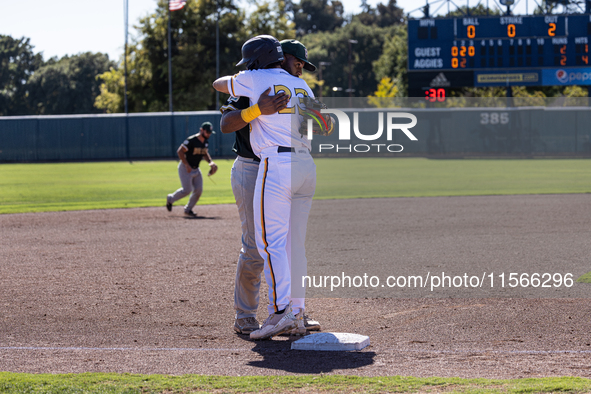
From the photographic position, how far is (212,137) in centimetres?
3641

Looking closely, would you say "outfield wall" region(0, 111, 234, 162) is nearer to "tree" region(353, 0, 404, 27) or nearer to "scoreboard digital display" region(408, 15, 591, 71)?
"scoreboard digital display" region(408, 15, 591, 71)

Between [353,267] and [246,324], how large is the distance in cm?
279

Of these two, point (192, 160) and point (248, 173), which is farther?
point (192, 160)

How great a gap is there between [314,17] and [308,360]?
112377 millimetres

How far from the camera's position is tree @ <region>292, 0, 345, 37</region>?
111 m

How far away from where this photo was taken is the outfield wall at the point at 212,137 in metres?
32.6

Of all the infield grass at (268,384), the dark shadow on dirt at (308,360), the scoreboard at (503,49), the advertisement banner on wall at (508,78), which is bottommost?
the dark shadow on dirt at (308,360)

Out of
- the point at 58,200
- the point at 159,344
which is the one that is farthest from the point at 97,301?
the point at 58,200

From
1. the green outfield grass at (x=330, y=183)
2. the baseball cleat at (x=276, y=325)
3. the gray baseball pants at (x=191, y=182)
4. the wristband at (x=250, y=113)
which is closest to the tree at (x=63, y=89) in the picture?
the green outfield grass at (x=330, y=183)

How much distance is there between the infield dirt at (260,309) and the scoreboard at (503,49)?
19.0 metres

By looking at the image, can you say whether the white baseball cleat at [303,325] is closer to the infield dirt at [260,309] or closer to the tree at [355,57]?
the infield dirt at [260,309]

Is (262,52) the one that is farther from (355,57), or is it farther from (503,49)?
(355,57)

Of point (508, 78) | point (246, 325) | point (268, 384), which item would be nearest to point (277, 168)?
point (246, 325)

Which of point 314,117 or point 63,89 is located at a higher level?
point 63,89
